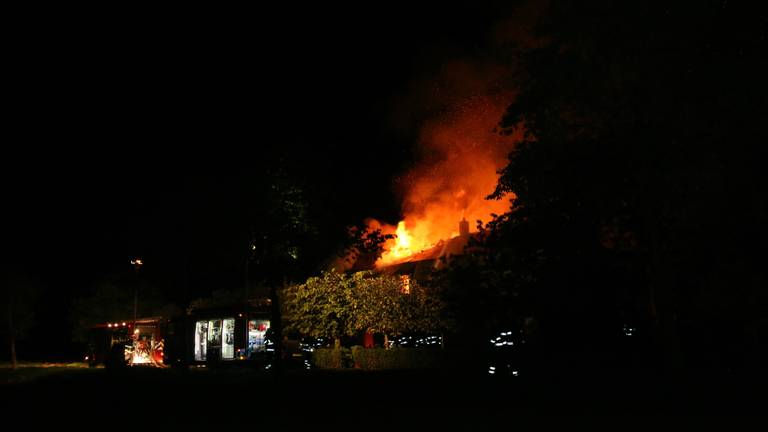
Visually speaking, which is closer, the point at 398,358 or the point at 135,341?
the point at 398,358

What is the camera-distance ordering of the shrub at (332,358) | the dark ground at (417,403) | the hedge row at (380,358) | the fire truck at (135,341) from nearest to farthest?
the dark ground at (417,403) < the hedge row at (380,358) < the shrub at (332,358) < the fire truck at (135,341)

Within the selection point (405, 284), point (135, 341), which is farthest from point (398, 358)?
point (135, 341)

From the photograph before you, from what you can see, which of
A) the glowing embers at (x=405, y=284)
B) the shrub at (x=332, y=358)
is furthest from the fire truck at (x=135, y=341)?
the glowing embers at (x=405, y=284)

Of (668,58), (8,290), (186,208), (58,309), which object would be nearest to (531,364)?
(668,58)

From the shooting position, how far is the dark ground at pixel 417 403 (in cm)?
1258

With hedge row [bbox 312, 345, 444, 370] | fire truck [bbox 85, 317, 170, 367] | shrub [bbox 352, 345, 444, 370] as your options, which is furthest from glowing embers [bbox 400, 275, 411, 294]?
fire truck [bbox 85, 317, 170, 367]

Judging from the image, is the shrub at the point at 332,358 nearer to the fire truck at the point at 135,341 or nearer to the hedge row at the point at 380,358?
the hedge row at the point at 380,358

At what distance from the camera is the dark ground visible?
1258 centimetres

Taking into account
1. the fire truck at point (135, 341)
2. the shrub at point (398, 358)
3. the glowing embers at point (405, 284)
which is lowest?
the shrub at point (398, 358)

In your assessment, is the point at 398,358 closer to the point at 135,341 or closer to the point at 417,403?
the point at 417,403

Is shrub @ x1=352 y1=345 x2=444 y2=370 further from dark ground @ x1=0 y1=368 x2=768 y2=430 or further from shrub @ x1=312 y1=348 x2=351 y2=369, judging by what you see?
dark ground @ x1=0 y1=368 x2=768 y2=430

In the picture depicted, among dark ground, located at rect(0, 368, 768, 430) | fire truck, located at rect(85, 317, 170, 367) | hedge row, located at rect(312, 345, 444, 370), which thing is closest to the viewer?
dark ground, located at rect(0, 368, 768, 430)

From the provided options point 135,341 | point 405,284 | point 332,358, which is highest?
point 405,284

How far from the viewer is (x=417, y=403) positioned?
14.9m
